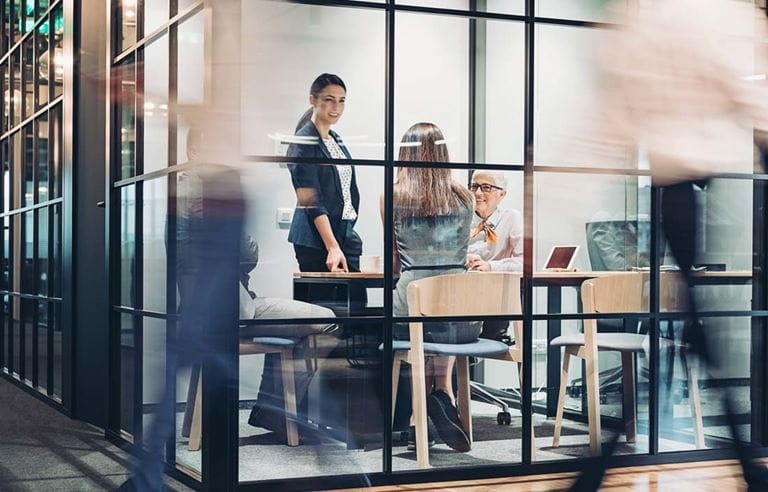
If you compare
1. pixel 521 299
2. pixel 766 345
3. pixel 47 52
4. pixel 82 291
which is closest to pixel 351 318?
pixel 521 299

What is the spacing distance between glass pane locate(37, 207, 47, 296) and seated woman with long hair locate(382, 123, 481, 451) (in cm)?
132

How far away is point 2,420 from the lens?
2.27 metres

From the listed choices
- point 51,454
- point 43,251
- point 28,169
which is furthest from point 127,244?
point 28,169

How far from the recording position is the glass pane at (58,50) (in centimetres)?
237

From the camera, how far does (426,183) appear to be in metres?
1.50

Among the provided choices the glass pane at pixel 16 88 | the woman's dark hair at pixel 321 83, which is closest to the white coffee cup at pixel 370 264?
the woman's dark hair at pixel 321 83

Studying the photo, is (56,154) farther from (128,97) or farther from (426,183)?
(128,97)

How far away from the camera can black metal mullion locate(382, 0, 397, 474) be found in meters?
1.37

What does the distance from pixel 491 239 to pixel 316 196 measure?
35 cm

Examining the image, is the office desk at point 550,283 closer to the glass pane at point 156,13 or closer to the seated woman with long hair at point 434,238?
the seated woman with long hair at point 434,238

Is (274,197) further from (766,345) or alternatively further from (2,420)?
(2,420)

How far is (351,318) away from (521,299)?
0.94 feet

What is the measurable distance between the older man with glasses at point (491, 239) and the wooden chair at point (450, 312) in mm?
20

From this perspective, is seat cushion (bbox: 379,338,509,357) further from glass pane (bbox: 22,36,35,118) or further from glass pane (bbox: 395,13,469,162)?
glass pane (bbox: 22,36,35,118)
